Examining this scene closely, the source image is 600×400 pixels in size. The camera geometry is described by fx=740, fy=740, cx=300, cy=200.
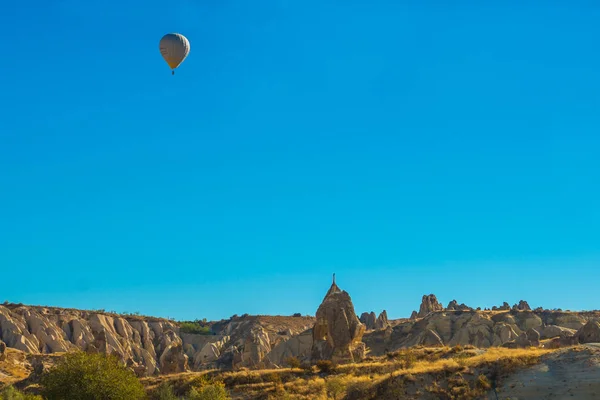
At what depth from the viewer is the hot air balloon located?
55969mm

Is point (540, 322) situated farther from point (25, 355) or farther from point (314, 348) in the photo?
point (25, 355)

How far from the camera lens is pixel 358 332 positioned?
54531 millimetres

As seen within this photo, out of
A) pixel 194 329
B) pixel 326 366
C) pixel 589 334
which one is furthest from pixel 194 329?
pixel 589 334

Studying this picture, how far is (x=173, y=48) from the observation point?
184 ft

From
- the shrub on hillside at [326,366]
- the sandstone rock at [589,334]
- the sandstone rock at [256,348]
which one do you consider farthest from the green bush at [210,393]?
the sandstone rock at [589,334]

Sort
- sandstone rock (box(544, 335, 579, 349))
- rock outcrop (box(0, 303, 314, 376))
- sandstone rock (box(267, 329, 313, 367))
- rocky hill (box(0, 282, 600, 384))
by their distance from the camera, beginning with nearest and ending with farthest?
sandstone rock (box(544, 335, 579, 349)) < rocky hill (box(0, 282, 600, 384)) < sandstone rock (box(267, 329, 313, 367)) < rock outcrop (box(0, 303, 314, 376))

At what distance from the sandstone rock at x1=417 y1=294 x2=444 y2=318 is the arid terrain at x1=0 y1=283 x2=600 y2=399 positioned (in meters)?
0.22

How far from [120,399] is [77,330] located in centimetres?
6021

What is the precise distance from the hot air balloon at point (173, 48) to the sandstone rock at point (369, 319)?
56267 millimetres

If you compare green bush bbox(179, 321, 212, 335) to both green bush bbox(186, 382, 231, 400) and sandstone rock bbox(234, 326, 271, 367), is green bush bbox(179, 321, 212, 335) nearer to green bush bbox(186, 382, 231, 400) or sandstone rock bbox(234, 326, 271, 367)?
sandstone rock bbox(234, 326, 271, 367)

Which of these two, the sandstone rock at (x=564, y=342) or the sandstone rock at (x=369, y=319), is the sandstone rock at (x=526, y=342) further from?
the sandstone rock at (x=369, y=319)

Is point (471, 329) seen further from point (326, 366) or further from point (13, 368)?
point (13, 368)

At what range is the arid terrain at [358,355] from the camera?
3794cm


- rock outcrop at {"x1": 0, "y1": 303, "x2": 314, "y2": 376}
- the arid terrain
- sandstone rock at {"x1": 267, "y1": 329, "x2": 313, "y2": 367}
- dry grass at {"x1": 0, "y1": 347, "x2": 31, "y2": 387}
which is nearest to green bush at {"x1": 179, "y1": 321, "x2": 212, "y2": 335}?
rock outcrop at {"x1": 0, "y1": 303, "x2": 314, "y2": 376}
